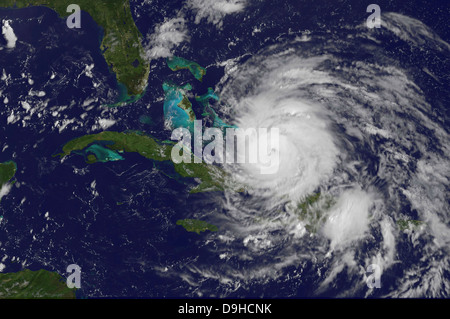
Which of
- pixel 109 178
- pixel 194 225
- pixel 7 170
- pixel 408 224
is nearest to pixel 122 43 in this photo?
pixel 109 178

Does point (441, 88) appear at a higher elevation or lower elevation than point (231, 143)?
higher

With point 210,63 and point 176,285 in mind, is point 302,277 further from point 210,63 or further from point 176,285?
point 210,63

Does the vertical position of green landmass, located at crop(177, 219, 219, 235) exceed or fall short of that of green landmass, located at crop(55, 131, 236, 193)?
it falls short

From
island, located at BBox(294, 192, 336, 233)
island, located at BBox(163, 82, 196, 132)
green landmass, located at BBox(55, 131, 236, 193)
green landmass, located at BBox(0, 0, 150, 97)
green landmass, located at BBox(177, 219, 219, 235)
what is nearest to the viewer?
island, located at BBox(294, 192, 336, 233)

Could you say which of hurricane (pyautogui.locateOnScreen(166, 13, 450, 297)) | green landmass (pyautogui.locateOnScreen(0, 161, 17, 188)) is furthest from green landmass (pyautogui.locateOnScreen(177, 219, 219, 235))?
green landmass (pyautogui.locateOnScreen(0, 161, 17, 188))

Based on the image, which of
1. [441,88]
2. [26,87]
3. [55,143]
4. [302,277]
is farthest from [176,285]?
[441,88]

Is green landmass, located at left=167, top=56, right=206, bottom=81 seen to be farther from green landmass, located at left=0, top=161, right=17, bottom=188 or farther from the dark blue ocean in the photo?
green landmass, located at left=0, top=161, right=17, bottom=188

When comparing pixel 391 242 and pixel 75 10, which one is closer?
pixel 391 242
